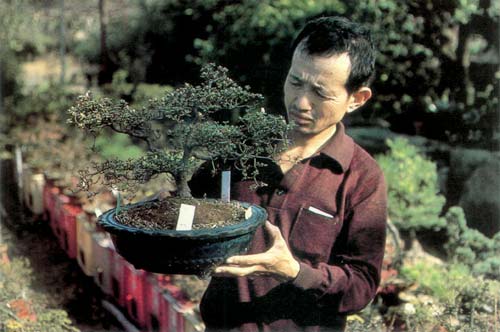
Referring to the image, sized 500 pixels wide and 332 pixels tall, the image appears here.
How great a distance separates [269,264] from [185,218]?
0.26 metres

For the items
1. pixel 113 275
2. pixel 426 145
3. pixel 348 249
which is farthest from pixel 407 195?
pixel 348 249

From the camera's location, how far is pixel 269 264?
1.65m

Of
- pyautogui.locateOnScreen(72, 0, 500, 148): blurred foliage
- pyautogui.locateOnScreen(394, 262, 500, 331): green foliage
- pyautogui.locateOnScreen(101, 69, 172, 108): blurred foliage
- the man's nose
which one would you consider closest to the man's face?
the man's nose

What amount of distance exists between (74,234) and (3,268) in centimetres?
87

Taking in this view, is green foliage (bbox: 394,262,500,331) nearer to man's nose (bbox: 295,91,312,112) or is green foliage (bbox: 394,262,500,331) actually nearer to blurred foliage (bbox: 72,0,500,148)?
blurred foliage (bbox: 72,0,500,148)

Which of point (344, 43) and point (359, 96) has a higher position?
point (344, 43)

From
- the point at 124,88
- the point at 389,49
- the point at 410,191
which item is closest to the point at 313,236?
the point at 410,191

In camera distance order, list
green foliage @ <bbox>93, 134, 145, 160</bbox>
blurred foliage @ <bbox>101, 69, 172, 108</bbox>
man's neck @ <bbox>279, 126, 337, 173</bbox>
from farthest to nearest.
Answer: blurred foliage @ <bbox>101, 69, 172, 108</bbox> → green foliage @ <bbox>93, 134, 145, 160</bbox> → man's neck @ <bbox>279, 126, 337, 173</bbox>

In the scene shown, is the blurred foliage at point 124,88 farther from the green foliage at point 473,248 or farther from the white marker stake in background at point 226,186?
the white marker stake in background at point 226,186

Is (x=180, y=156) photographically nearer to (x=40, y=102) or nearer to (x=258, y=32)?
(x=258, y=32)

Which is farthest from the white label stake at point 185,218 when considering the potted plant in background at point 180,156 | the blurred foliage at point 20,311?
the blurred foliage at point 20,311

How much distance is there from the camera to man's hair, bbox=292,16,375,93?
5.79 ft

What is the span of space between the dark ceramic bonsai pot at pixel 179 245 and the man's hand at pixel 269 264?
5 centimetres

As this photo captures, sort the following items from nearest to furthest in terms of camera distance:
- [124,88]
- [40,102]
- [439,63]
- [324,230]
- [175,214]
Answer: [175,214] → [324,230] → [439,63] → [124,88] → [40,102]
